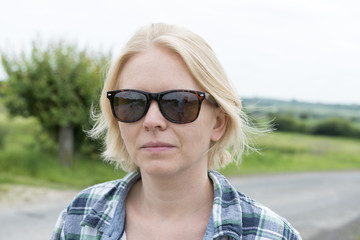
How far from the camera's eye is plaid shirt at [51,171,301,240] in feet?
5.08

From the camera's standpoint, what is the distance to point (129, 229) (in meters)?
1.72

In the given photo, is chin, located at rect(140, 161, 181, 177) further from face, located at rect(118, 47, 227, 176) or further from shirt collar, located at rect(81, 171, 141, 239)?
shirt collar, located at rect(81, 171, 141, 239)

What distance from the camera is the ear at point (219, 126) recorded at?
1713 millimetres

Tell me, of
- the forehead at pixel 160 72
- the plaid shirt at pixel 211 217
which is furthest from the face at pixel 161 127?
the plaid shirt at pixel 211 217

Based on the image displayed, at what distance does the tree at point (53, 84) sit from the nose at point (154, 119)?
27.1 feet

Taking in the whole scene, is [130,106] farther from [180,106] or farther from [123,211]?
[123,211]

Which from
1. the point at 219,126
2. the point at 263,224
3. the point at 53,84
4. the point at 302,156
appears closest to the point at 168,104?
the point at 219,126

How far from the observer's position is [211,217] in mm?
1600

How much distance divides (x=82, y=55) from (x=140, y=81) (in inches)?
360

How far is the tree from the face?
8217 mm

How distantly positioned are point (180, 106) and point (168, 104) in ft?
0.15

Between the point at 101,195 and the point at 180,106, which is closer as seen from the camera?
the point at 180,106

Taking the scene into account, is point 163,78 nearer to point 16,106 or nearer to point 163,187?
point 163,187

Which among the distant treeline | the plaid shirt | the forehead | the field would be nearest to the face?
the forehead
